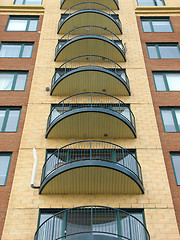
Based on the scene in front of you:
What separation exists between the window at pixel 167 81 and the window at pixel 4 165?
32.9ft

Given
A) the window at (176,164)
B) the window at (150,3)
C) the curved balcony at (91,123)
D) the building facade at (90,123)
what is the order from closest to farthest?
1. the building facade at (90,123)
2. the window at (176,164)
3. the curved balcony at (91,123)
4. the window at (150,3)

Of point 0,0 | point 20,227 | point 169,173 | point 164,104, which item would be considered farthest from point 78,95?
point 0,0

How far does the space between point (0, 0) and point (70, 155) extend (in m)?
18.4

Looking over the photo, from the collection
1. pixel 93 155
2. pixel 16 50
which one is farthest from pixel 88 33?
pixel 93 155

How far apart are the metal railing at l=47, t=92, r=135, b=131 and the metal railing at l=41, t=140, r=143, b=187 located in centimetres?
221

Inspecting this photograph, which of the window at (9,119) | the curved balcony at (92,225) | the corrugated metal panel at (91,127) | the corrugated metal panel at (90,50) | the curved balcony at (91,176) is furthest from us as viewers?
the corrugated metal panel at (90,50)

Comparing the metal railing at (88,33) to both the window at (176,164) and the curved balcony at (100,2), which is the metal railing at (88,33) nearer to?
the curved balcony at (100,2)

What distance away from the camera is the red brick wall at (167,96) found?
15.7 meters

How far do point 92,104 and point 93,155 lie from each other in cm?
358

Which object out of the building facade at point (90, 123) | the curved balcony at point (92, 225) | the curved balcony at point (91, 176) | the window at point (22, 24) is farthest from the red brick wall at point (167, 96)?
the window at point (22, 24)

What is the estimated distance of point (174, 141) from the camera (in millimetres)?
17359

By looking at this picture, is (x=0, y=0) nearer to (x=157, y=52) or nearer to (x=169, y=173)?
(x=157, y=52)

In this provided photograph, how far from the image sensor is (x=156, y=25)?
2534cm

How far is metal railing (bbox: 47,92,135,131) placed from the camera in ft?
60.2
